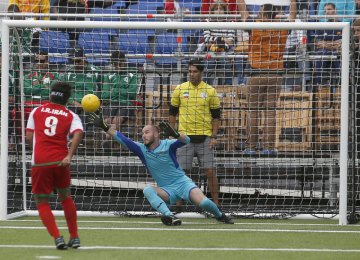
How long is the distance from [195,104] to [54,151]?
15.7 ft

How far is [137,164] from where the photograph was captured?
15.5 metres

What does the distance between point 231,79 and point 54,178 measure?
5819mm

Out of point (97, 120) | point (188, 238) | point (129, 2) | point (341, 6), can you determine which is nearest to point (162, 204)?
point (97, 120)

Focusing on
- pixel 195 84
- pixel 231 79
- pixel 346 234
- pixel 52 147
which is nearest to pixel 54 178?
pixel 52 147

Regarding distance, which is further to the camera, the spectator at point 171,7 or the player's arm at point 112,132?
the spectator at point 171,7

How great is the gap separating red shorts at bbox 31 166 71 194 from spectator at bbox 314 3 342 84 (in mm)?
6100

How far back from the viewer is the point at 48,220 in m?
9.95

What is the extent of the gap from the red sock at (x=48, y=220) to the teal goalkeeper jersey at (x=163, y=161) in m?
3.22

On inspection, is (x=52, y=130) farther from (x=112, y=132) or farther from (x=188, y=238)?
(x=112, y=132)

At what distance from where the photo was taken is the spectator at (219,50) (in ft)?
50.7

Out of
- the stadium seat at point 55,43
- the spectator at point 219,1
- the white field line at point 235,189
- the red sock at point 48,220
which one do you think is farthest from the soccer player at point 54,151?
the spectator at point 219,1

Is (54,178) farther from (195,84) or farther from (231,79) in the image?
(231,79)

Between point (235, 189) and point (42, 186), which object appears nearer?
point (42, 186)

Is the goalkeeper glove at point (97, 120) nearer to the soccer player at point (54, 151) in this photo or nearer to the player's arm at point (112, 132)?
the player's arm at point (112, 132)
